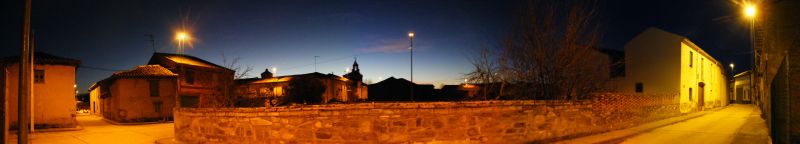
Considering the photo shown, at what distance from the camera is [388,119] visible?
29.4ft

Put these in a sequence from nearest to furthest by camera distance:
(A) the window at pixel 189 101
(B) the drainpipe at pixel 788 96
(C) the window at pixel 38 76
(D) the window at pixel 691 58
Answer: (B) the drainpipe at pixel 788 96 < (C) the window at pixel 38 76 < (D) the window at pixel 691 58 < (A) the window at pixel 189 101

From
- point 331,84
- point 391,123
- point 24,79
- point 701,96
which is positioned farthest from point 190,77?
point 701,96

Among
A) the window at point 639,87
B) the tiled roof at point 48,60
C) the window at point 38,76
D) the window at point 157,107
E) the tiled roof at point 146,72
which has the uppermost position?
the tiled roof at point 48,60

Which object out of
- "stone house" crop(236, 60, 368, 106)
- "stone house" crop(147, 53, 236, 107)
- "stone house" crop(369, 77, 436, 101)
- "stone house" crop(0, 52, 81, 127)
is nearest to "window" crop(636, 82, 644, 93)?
"stone house" crop(236, 60, 368, 106)

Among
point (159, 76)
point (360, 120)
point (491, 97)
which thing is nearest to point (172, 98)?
point (159, 76)

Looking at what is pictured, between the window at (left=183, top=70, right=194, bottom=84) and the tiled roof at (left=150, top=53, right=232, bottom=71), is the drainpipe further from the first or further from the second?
the window at (left=183, top=70, right=194, bottom=84)

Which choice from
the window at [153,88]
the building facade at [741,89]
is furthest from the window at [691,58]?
the window at [153,88]

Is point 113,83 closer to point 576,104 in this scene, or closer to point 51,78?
point 51,78

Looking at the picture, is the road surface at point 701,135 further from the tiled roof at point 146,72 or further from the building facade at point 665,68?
the tiled roof at point 146,72

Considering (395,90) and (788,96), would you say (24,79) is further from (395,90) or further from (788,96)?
(395,90)

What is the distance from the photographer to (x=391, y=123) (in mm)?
8977

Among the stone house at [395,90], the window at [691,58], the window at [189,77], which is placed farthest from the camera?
the stone house at [395,90]

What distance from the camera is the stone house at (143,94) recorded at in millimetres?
30938

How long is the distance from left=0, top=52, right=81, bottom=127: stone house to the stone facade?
16.1 meters
